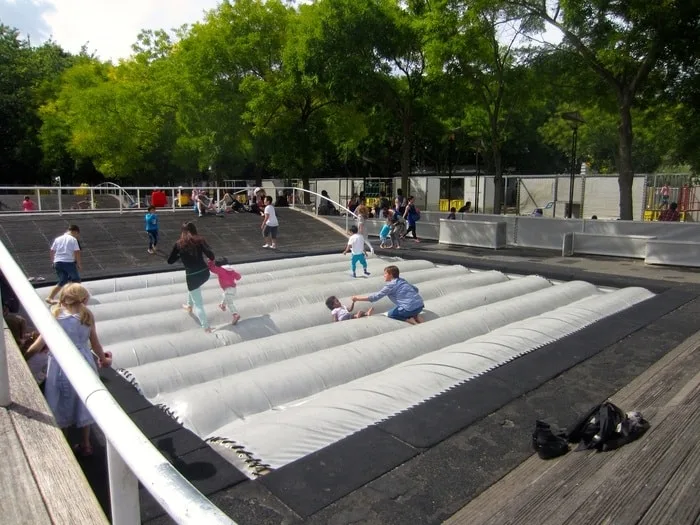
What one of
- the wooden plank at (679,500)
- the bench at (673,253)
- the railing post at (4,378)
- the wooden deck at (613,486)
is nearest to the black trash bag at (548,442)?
the wooden deck at (613,486)

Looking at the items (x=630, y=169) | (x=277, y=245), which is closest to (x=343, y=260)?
(x=277, y=245)

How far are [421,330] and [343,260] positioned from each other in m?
6.58

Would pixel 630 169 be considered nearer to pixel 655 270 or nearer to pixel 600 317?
pixel 655 270

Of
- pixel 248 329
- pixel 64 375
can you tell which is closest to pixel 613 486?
pixel 64 375

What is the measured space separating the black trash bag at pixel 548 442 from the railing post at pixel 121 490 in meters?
2.65

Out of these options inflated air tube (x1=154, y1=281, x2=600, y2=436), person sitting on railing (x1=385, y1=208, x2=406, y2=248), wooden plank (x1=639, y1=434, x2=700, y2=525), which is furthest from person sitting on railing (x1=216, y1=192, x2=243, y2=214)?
wooden plank (x1=639, y1=434, x2=700, y2=525)

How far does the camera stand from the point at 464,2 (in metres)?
18.3

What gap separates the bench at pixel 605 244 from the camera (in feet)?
48.0

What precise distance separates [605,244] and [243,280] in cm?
1081

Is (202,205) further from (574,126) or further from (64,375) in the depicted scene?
(64,375)

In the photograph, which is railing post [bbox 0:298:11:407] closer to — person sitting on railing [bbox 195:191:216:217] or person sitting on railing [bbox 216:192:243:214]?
person sitting on railing [bbox 195:191:216:217]

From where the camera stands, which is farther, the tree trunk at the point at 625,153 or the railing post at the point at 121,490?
the tree trunk at the point at 625,153

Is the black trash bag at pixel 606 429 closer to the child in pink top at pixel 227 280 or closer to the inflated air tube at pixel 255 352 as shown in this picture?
the inflated air tube at pixel 255 352

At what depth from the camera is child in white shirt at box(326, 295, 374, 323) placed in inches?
310
